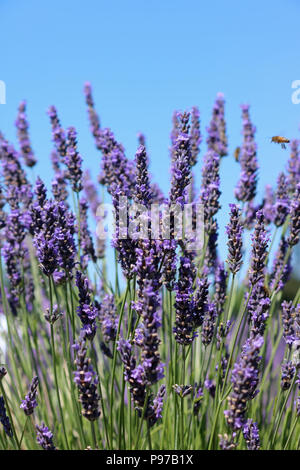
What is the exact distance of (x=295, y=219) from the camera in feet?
8.33

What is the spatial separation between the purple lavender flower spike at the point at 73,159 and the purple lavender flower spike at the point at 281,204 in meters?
1.31

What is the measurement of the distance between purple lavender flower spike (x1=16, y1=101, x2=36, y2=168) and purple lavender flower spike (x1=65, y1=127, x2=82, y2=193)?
1111 millimetres

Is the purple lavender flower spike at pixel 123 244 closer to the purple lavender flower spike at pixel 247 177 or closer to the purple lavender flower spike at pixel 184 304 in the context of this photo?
the purple lavender flower spike at pixel 184 304

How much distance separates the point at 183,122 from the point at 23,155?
204 cm

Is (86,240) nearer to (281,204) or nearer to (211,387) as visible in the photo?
(211,387)

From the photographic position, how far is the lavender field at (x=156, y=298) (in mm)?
1683

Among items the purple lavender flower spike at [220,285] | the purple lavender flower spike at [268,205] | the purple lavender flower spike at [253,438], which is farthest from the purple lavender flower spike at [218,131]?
the purple lavender flower spike at [253,438]

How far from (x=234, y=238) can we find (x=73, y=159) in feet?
4.04

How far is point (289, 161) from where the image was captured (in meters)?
3.49

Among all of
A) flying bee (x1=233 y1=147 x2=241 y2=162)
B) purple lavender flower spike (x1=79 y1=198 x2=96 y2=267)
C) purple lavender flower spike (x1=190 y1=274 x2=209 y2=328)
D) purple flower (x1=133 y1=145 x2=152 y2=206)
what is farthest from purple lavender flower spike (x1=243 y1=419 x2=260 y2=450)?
flying bee (x1=233 y1=147 x2=241 y2=162)

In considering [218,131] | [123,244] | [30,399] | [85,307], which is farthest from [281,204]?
[30,399]

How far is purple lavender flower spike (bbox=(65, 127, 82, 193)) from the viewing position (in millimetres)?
2727
